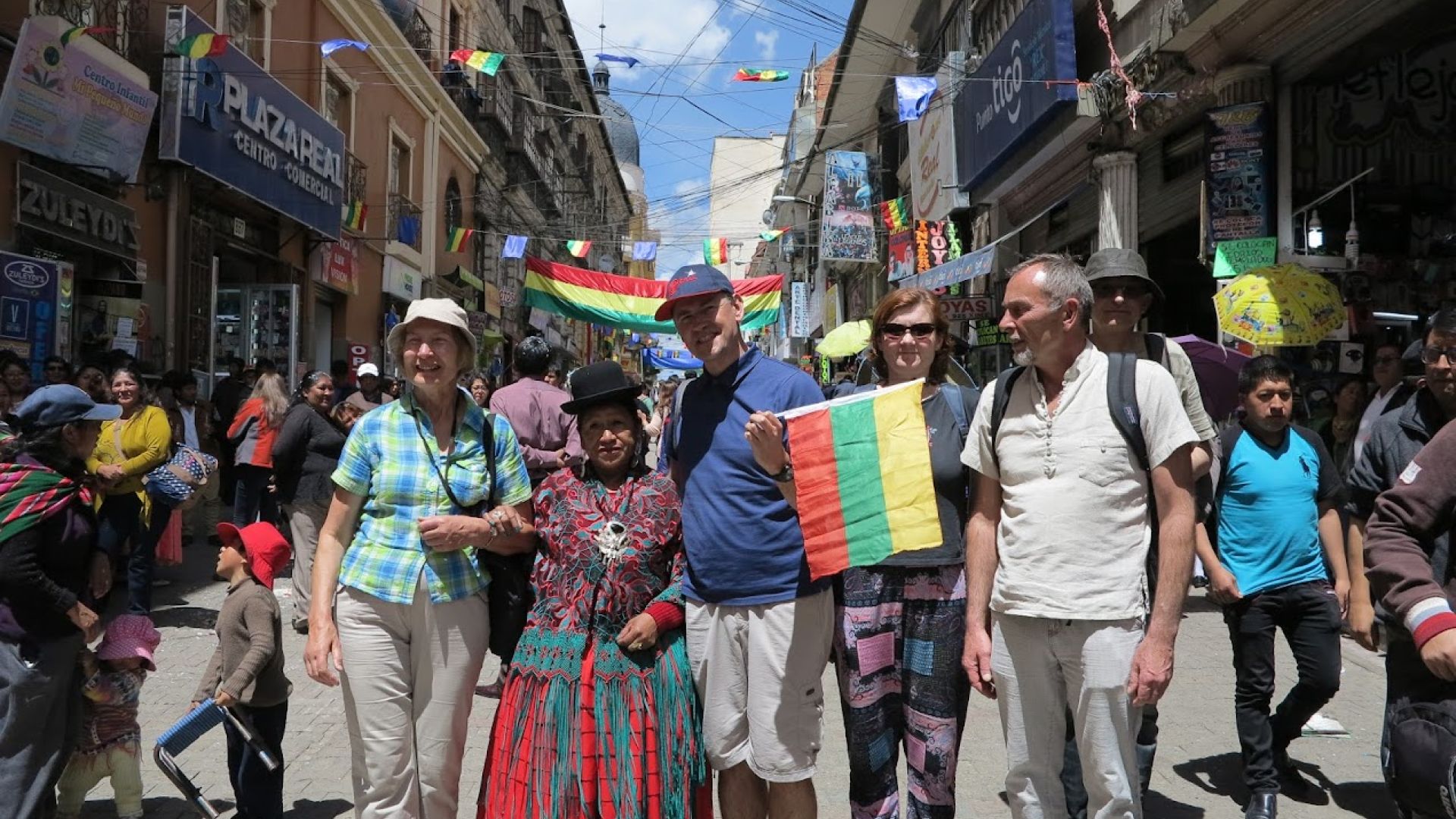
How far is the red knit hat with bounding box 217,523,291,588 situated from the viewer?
13.4ft

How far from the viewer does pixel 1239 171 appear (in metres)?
8.88

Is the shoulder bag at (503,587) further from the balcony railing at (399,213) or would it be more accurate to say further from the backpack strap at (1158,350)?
the balcony railing at (399,213)

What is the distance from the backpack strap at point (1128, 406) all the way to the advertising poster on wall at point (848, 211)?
2166 centimetres

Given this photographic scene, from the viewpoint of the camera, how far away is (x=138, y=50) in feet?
37.3

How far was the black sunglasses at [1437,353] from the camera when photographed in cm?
339

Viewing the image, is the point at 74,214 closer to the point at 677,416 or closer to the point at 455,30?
the point at 677,416

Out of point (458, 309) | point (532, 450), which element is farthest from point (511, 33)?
point (458, 309)

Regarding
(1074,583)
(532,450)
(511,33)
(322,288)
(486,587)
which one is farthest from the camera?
(511,33)

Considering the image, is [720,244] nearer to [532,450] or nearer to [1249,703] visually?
[532,450]

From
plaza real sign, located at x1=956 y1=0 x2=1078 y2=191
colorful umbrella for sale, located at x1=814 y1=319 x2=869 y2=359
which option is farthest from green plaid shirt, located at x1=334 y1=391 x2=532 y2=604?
plaza real sign, located at x1=956 y1=0 x2=1078 y2=191

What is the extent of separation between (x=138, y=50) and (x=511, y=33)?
21146 mm

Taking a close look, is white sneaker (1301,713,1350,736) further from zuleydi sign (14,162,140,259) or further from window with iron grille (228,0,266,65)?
window with iron grille (228,0,266,65)

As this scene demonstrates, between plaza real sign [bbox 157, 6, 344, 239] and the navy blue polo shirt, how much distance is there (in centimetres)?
1078

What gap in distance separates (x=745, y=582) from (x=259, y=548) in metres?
2.13
